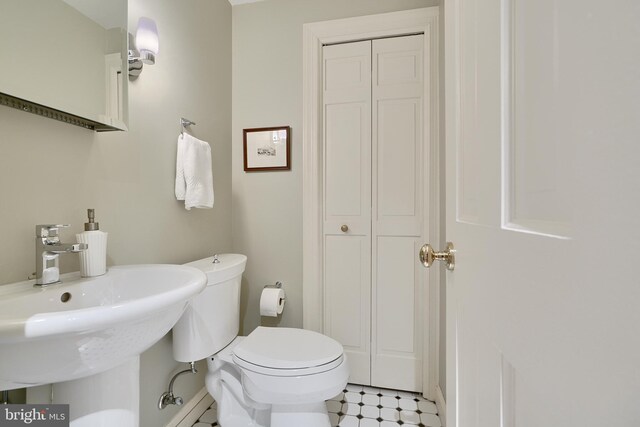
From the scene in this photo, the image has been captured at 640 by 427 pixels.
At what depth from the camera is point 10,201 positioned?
73 centimetres

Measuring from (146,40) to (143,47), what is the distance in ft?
0.10

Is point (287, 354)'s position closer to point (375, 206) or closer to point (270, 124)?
point (375, 206)

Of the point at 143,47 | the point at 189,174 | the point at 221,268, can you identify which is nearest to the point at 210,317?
the point at 221,268

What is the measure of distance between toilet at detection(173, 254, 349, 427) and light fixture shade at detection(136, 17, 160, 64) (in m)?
0.87

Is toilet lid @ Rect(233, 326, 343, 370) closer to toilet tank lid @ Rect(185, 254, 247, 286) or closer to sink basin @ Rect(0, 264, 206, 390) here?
toilet tank lid @ Rect(185, 254, 247, 286)

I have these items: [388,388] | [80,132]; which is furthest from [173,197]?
[388,388]

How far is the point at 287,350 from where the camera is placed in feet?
3.88

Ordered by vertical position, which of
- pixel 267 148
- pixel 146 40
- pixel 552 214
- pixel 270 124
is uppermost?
pixel 146 40

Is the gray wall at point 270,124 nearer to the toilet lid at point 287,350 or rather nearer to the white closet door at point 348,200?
the white closet door at point 348,200

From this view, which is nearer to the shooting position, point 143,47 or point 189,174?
point 143,47

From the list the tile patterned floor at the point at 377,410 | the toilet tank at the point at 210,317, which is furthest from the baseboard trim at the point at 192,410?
the toilet tank at the point at 210,317

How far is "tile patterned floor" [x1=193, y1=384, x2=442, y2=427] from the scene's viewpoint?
4.52ft

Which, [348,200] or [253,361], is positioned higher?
[348,200]

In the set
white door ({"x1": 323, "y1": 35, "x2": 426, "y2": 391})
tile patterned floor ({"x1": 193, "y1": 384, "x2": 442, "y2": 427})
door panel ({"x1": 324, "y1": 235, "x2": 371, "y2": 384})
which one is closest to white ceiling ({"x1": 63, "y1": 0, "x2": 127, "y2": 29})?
white door ({"x1": 323, "y1": 35, "x2": 426, "y2": 391})
